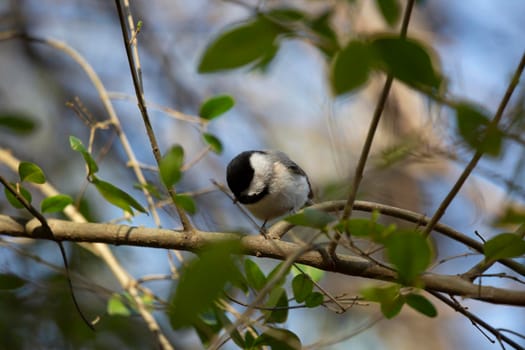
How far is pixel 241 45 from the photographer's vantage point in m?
0.51

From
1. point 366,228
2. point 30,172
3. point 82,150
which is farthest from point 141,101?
point 366,228

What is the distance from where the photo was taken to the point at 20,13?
12.0 feet

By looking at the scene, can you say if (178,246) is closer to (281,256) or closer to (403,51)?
(281,256)

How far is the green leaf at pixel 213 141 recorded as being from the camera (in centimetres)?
152

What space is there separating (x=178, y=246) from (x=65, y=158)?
8.18 ft

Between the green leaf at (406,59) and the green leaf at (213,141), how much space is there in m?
1.05

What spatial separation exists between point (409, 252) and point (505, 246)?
238 mm

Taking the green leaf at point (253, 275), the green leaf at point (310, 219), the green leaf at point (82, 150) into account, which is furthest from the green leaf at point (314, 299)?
the green leaf at point (82, 150)

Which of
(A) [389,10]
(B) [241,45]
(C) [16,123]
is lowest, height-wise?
(C) [16,123]

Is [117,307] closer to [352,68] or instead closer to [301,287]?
[301,287]

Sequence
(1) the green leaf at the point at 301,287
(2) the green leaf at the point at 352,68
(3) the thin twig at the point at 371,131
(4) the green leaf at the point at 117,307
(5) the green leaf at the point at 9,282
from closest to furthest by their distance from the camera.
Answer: (2) the green leaf at the point at 352,68
(3) the thin twig at the point at 371,131
(1) the green leaf at the point at 301,287
(5) the green leaf at the point at 9,282
(4) the green leaf at the point at 117,307

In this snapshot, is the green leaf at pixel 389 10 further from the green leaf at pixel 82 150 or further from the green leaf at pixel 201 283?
the green leaf at pixel 82 150

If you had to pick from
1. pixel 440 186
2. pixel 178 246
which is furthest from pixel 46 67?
pixel 178 246

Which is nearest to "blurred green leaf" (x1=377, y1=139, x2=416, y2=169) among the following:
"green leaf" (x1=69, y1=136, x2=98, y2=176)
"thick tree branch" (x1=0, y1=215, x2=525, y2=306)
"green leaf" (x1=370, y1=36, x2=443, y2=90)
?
"thick tree branch" (x1=0, y1=215, x2=525, y2=306)
